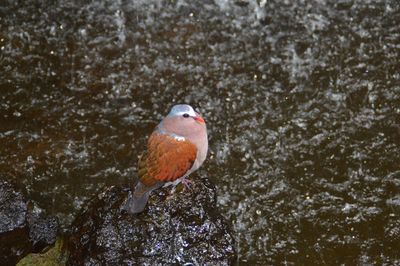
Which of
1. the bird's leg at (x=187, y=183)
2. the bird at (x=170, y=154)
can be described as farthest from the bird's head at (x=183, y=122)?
the bird's leg at (x=187, y=183)

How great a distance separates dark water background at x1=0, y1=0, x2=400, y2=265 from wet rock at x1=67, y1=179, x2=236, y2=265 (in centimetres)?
78

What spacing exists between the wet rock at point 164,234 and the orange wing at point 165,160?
0.24 m

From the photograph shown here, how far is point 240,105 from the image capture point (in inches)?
264

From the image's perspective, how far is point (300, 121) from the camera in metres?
6.45

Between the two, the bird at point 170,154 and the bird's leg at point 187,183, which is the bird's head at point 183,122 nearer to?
the bird at point 170,154

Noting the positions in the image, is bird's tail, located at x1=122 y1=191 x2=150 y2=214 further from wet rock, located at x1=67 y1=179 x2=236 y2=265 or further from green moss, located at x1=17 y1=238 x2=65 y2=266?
green moss, located at x1=17 y1=238 x2=65 y2=266

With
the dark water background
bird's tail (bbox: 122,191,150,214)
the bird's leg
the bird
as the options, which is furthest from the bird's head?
the dark water background

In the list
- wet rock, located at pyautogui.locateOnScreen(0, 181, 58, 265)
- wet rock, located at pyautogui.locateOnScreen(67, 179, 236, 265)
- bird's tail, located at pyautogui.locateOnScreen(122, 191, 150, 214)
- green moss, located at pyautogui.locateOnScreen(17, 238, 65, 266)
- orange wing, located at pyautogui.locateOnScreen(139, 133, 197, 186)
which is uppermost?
orange wing, located at pyautogui.locateOnScreen(139, 133, 197, 186)

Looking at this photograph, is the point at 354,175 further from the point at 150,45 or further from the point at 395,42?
the point at 150,45

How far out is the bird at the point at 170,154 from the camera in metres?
4.49

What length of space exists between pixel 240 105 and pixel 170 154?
2.29 meters

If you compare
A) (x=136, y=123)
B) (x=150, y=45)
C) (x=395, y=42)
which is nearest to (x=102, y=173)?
(x=136, y=123)

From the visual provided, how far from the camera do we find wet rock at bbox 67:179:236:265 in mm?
4578

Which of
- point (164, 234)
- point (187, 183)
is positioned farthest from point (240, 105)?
point (164, 234)
